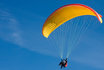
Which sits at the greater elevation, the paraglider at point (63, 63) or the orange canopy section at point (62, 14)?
the orange canopy section at point (62, 14)

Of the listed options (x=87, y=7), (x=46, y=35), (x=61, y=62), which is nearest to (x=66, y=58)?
(x=61, y=62)

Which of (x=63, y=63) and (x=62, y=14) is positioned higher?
(x=62, y=14)

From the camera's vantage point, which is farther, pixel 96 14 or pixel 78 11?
pixel 78 11

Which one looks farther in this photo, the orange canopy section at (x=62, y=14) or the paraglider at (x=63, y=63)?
the paraglider at (x=63, y=63)

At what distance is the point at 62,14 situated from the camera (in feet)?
109

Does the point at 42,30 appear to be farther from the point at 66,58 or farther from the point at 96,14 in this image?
the point at 96,14

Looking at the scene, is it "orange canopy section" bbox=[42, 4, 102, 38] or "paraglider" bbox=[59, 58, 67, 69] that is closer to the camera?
"orange canopy section" bbox=[42, 4, 102, 38]

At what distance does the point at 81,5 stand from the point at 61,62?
6.46 m

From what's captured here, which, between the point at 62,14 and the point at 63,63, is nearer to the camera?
the point at 63,63

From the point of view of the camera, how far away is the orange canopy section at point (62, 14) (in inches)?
1240

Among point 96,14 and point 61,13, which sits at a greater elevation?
point 61,13

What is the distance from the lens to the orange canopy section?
103 ft

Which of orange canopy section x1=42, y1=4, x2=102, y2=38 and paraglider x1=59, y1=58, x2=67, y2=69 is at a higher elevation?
orange canopy section x1=42, y1=4, x2=102, y2=38

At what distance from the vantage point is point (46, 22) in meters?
33.4
